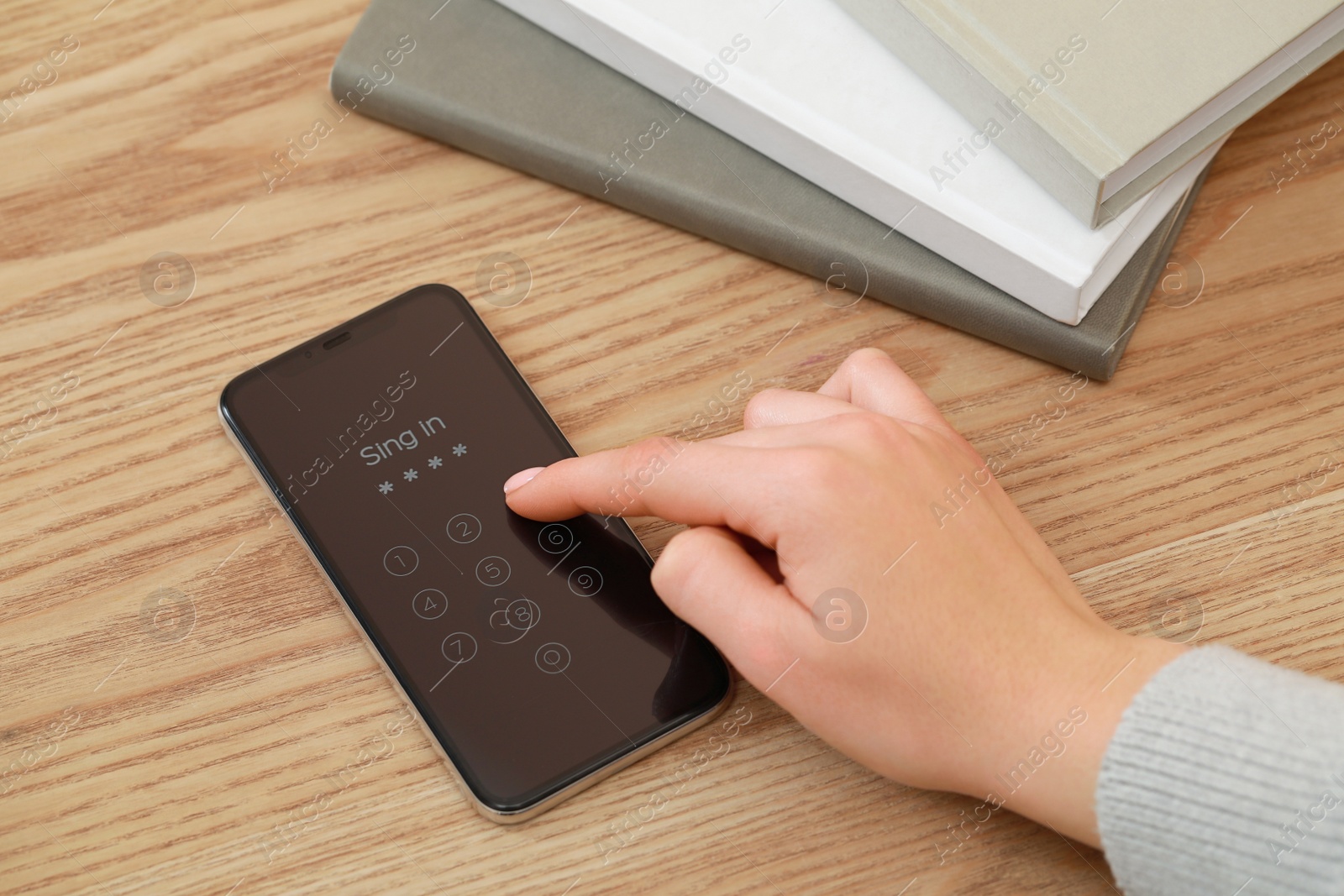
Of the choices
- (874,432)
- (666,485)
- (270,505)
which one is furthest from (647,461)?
(270,505)

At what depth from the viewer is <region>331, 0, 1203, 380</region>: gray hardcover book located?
26.3 inches

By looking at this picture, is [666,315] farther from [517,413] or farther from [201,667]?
[201,667]

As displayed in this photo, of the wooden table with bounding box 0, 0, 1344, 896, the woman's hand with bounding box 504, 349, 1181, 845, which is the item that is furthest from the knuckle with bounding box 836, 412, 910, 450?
the wooden table with bounding box 0, 0, 1344, 896

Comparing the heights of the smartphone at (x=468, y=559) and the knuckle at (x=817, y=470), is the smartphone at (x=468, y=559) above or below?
below

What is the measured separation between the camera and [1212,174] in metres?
0.74

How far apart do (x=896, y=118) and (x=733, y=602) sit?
336mm

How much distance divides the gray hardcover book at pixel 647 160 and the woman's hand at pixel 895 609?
137mm

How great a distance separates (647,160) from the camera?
2.35 feet

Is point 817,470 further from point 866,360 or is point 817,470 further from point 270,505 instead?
point 270,505

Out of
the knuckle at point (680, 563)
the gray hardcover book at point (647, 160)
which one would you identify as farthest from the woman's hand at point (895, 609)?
the gray hardcover book at point (647, 160)

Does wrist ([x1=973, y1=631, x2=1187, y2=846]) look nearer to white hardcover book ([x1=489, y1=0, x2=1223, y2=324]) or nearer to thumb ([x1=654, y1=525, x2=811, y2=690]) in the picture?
thumb ([x1=654, y1=525, x2=811, y2=690])

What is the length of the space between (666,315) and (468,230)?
0.16 metres

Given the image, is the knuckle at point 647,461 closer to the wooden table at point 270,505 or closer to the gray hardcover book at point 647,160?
the wooden table at point 270,505

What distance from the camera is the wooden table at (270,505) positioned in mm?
552
